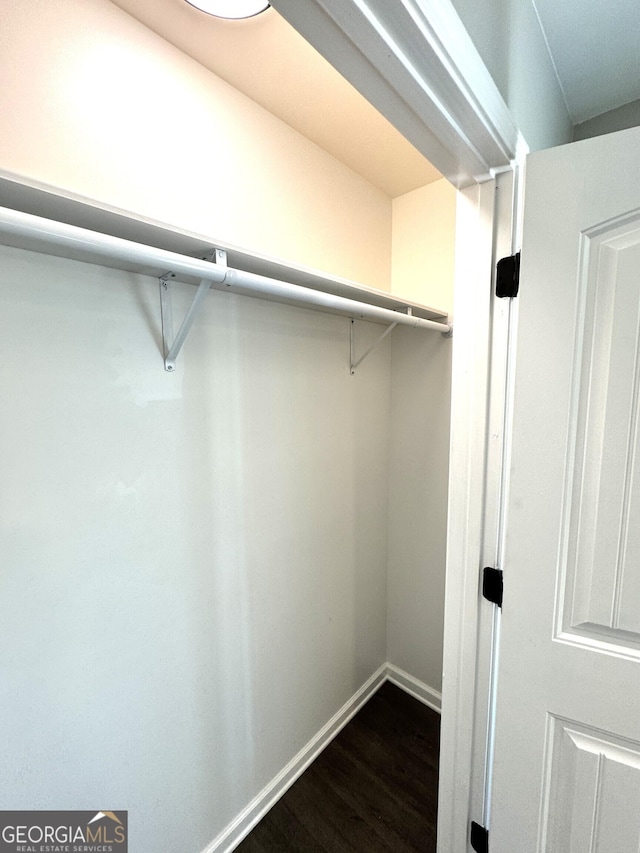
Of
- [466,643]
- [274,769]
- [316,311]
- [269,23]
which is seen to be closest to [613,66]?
[269,23]

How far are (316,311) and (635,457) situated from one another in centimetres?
119

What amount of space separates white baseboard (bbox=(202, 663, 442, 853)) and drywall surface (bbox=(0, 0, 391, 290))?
204 cm

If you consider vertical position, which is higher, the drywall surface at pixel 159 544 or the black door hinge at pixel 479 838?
the drywall surface at pixel 159 544

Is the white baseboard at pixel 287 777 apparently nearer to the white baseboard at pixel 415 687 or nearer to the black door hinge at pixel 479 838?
the white baseboard at pixel 415 687

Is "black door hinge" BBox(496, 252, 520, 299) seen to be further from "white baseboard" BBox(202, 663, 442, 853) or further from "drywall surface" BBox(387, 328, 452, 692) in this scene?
"white baseboard" BBox(202, 663, 442, 853)

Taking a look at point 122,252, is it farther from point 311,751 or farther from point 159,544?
point 311,751

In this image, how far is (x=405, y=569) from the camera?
2.14m

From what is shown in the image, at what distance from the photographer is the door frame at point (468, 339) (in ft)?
2.06

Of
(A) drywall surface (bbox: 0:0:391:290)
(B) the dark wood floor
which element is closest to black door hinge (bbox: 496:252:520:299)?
(A) drywall surface (bbox: 0:0:391:290)

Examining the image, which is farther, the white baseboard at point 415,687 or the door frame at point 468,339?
the white baseboard at point 415,687

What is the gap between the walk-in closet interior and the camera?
91 cm

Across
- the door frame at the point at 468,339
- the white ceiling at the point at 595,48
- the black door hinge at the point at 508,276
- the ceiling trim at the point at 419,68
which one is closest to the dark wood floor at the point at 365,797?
the door frame at the point at 468,339

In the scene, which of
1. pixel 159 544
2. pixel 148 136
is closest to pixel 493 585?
pixel 159 544

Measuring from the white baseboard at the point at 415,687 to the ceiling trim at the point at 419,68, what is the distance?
7.77 ft
